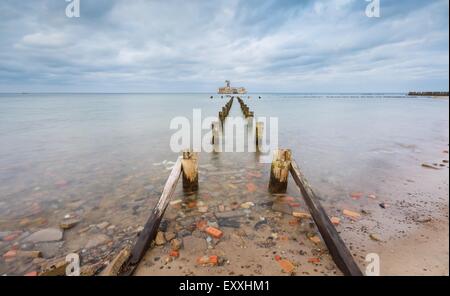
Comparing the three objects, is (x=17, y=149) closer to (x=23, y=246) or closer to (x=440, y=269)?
(x=23, y=246)

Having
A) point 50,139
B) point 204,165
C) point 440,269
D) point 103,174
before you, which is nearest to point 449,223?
point 440,269

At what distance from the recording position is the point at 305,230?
422cm

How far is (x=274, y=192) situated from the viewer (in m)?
5.78

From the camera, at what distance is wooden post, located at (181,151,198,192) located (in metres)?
5.33

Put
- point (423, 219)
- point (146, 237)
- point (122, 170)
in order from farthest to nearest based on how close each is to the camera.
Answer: point (122, 170), point (423, 219), point (146, 237)

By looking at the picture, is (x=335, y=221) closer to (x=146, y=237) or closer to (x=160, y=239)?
(x=160, y=239)

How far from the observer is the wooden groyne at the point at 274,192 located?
9.83 feet

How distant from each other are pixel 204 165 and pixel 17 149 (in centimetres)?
1024

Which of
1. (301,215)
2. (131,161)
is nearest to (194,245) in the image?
(301,215)

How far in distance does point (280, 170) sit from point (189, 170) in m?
2.26

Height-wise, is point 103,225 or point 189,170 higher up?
point 189,170

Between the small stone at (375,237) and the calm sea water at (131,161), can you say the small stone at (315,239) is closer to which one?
the small stone at (375,237)

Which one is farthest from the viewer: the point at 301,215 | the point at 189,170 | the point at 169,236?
the point at 189,170

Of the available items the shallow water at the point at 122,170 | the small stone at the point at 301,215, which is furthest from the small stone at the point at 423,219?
the small stone at the point at 301,215
